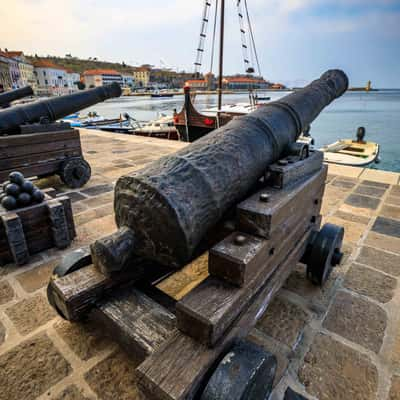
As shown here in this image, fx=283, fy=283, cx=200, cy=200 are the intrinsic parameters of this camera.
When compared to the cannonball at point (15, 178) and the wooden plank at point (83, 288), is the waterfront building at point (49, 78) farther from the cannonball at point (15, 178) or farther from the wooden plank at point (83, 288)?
the wooden plank at point (83, 288)

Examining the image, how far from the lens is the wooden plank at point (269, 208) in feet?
4.17

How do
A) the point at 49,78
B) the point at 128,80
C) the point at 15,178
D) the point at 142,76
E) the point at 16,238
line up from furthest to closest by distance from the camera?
the point at 142,76 → the point at 128,80 → the point at 49,78 → the point at 15,178 → the point at 16,238

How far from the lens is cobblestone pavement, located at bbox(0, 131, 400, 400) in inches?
50.9

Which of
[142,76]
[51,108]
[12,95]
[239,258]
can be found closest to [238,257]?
[239,258]

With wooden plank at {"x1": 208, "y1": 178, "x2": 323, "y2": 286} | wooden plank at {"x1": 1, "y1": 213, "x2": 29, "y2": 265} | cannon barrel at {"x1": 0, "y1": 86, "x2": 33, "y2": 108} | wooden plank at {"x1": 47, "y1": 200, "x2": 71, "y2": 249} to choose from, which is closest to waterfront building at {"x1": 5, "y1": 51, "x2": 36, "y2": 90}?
cannon barrel at {"x1": 0, "y1": 86, "x2": 33, "y2": 108}

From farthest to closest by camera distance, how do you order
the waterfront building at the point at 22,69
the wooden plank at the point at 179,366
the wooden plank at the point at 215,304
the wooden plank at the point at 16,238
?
the waterfront building at the point at 22,69
the wooden plank at the point at 16,238
the wooden plank at the point at 215,304
the wooden plank at the point at 179,366

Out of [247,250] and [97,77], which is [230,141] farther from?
[97,77]

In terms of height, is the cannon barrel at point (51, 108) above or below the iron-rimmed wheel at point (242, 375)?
above

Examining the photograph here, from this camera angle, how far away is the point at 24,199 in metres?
2.23

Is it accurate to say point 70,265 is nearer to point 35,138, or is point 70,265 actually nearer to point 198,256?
point 198,256

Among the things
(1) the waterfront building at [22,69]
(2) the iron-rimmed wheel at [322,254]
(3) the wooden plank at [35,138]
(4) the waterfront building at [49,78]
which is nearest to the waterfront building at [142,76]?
(4) the waterfront building at [49,78]

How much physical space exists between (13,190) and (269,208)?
2.00 metres

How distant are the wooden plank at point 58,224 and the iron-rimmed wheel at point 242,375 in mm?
1864

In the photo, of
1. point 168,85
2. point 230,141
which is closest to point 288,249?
point 230,141
